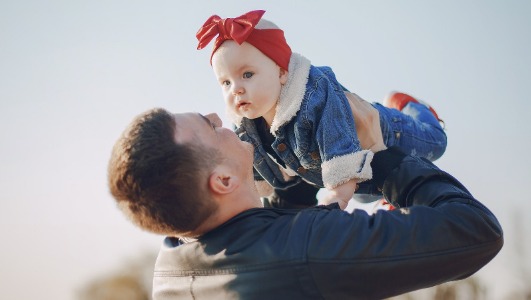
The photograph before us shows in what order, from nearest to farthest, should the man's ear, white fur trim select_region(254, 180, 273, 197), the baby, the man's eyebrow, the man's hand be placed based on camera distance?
the man's ear < the man's eyebrow < the baby < the man's hand < white fur trim select_region(254, 180, 273, 197)

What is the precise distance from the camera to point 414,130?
13.8ft

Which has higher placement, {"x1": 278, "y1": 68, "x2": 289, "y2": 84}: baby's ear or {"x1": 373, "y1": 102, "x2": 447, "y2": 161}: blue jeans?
{"x1": 278, "y1": 68, "x2": 289, "y2": 84}: baby's ear

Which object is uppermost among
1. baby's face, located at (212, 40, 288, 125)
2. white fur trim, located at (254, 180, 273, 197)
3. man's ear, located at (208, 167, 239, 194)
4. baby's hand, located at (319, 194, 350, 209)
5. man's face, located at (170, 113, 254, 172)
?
baby's face, located at (212, 40, 288, 125)

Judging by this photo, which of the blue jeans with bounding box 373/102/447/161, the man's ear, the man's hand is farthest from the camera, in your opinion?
the blue jeans with bounding box 373/102/447/161

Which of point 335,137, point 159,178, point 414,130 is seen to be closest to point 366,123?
point 335,137

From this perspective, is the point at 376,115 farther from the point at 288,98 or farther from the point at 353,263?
the point at 353,263

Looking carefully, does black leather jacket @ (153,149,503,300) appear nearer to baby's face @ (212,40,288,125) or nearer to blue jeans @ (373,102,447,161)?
baby's face @ (212,40,288,125)

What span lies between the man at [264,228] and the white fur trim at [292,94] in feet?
1.99

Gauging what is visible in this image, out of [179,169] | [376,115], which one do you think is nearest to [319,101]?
[376,115]

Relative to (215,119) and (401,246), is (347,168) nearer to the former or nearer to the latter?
(215,119)

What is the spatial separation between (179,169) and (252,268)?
519 millimetres

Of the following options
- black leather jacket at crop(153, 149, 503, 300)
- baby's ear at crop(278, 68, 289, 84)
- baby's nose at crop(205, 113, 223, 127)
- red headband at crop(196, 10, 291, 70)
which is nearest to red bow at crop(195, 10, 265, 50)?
red headband at crop(196, 10, 291, 70)

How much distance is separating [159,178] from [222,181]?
311 millimetres

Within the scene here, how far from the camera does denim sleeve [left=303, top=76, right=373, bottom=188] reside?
3.33 meters
